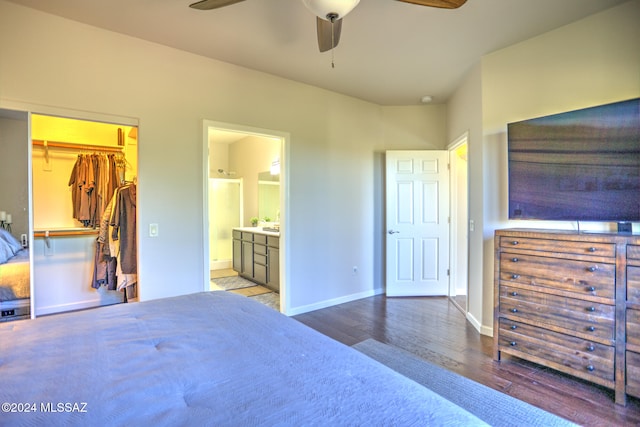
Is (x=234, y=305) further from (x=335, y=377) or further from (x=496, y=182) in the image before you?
(x=496, y=182)

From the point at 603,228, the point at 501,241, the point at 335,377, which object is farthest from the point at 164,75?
the point at 603,228

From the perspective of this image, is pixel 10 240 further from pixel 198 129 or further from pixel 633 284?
pixel 633 284

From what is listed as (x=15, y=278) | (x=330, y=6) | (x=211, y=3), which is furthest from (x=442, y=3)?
(x=15, y=278)

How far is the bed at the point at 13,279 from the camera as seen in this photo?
244cm

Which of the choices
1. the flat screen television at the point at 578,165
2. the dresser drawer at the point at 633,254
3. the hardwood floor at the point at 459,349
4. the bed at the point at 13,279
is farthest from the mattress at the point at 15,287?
the dresser drawer at the point at 633,254

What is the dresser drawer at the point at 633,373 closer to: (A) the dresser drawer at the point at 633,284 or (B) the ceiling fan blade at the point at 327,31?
(A) the dresser drawer at the point at 633,284

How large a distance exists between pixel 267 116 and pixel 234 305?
2384 millimetres

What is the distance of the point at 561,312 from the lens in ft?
7.23

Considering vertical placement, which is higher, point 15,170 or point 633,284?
point 15,170

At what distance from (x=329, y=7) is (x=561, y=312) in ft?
8.15

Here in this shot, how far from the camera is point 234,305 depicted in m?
1.61

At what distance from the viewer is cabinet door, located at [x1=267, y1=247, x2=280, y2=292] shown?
4.36m

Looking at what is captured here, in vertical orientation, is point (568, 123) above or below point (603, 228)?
above

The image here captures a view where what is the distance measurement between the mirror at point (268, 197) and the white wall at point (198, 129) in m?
1.91
